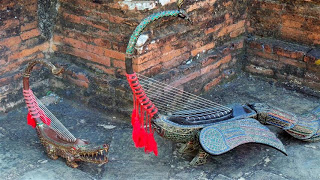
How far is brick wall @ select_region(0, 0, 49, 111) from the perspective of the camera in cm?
488

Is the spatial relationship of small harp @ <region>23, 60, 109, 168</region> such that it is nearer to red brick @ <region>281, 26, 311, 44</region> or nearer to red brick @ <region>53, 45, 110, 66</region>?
red brick @ <region>53, 45, 110, 66</region>

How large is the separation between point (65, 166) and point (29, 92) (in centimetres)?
66

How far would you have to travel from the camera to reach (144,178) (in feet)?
13.5

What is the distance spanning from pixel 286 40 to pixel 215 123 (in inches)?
69.9

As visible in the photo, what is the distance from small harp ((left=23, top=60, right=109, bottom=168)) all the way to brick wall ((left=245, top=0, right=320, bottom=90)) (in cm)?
232

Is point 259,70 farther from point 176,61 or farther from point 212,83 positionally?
point 176,61

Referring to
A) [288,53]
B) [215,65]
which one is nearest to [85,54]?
[215,65]

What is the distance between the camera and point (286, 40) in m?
5.53

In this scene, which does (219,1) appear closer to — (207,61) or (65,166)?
(207,61)

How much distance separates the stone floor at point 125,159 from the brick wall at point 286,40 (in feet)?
1.75

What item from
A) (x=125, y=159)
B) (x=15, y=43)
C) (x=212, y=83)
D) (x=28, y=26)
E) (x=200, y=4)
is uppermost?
(x=200, y=4)

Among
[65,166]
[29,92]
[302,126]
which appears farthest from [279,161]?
[29,92]

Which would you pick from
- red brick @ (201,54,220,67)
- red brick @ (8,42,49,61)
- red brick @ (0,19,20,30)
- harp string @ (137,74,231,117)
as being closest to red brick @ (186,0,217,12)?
red brick @ (201,54,220,67)

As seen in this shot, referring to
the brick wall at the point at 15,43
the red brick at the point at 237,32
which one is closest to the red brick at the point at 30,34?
the brick wall at the point at 15,43
